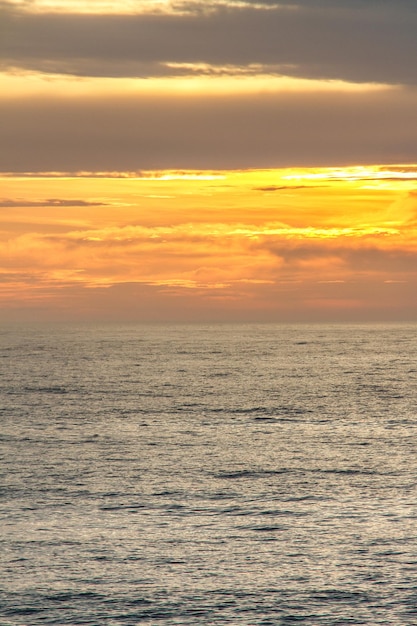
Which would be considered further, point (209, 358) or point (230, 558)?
point (209, 358)

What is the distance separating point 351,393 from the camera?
102 m

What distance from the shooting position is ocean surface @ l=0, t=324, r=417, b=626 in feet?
95.2

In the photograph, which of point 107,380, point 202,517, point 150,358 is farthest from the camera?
point 150,358

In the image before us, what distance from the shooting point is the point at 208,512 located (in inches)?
1623

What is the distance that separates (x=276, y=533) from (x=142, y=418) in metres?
42.5

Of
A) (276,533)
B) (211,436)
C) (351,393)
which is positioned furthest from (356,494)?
(351,393)

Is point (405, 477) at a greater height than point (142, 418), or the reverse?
point (142, 418)

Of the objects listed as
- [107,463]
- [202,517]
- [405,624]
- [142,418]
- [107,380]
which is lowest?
[405,624]

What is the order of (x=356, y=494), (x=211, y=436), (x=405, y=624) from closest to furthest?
1. (x=405, y=624)
2. (x=356, y=494)
3. (x=211, y=436)

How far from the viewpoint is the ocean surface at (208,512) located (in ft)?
95.2

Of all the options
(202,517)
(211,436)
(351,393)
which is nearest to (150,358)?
(351,393)

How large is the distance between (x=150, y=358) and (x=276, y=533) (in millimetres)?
140084

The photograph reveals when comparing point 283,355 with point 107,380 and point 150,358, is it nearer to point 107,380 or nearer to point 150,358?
point 150,358

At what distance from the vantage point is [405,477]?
50.1 metres
